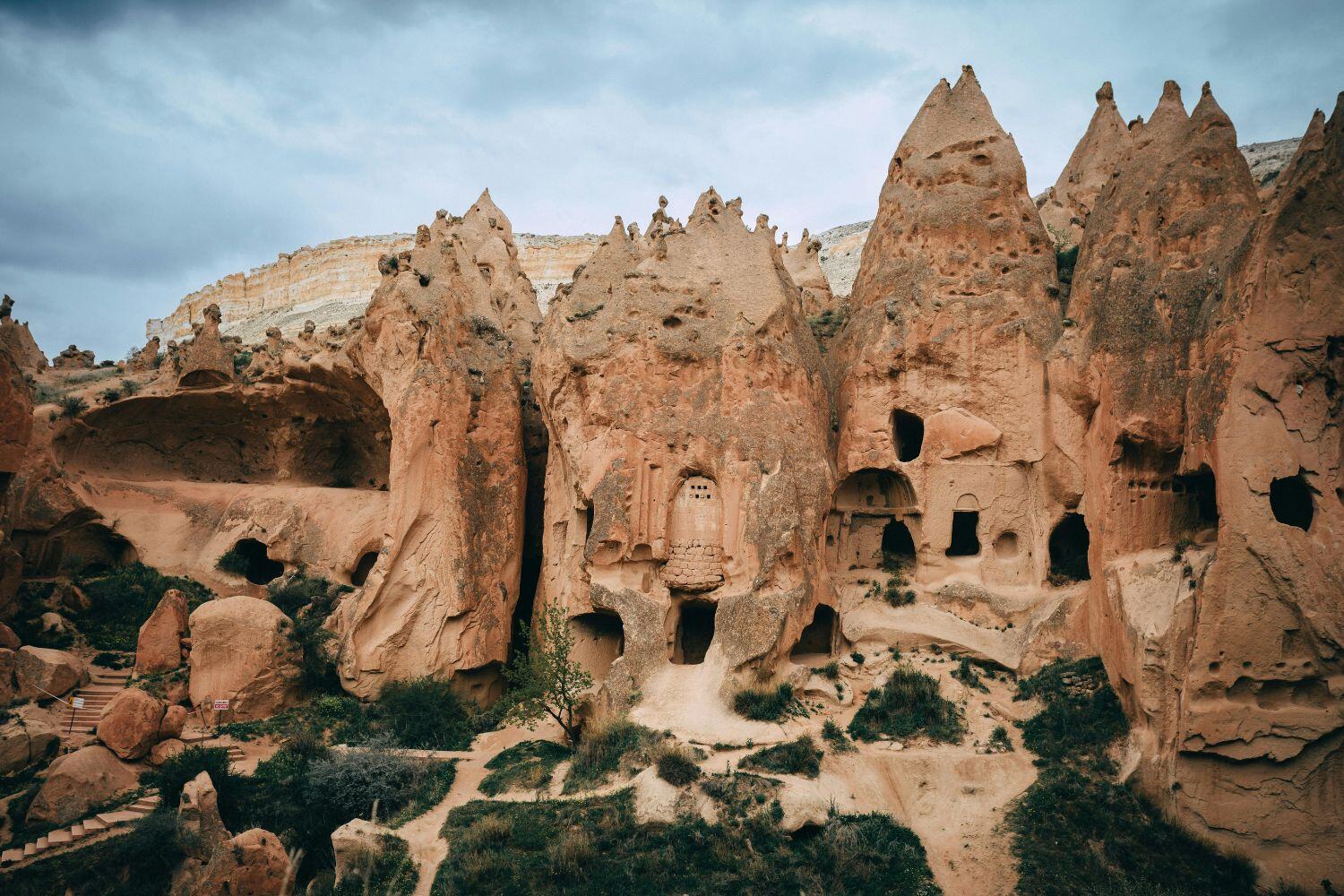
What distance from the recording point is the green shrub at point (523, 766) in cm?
1538

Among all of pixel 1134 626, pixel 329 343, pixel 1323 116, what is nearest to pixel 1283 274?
pixel 1323 116

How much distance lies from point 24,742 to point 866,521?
17680 mm

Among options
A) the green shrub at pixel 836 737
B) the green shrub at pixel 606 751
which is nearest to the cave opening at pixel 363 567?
the green shrub at pixel 606 751

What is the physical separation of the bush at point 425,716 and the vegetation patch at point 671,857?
14.1 ft

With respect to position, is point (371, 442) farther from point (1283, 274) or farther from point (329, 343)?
point (1283, 274)

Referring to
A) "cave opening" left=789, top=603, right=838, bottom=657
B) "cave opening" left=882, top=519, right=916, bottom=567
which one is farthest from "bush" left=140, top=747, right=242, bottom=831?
"cave opening" left=882, top=519, right=916, bottom=567

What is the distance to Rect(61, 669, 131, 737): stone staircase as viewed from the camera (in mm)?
16859

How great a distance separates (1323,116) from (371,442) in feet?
78.3

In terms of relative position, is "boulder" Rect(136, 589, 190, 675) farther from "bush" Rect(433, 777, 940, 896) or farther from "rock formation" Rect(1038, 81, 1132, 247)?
"rock formation" Rect(1038, 81, 1132, 247)

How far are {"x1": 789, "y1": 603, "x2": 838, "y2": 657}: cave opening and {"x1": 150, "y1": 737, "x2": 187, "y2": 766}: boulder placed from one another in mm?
12673

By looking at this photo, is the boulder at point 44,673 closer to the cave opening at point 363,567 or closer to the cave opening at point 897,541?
the cave opening at point 363,567

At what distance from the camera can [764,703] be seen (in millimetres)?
16109

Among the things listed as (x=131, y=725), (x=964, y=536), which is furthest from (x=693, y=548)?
(x=131, y=725)

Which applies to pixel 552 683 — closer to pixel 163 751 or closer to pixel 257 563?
pixel 163 751
